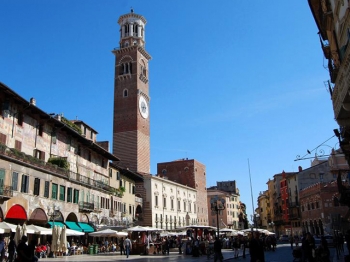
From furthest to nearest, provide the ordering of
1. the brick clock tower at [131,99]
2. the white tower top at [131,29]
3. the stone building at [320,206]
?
the white tower top at [131,29]
the brick clock tower at [131,99]
the stone building at [320,206]

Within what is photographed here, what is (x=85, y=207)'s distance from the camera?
3303 cm

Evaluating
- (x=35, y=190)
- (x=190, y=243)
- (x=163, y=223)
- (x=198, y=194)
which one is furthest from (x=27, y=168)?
(x=198, y=194)

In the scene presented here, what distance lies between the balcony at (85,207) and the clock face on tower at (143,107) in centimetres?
3177

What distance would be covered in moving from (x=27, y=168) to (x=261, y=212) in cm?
9491

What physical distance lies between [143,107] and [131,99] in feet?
9.39

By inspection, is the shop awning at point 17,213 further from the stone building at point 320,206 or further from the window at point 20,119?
the stone building at point 320,206

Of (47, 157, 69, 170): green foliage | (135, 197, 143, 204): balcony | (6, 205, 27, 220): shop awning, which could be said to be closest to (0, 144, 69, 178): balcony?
(47, 157, 69, 170): green foliage

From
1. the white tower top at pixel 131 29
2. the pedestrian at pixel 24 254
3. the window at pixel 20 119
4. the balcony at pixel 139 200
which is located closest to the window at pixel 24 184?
the window at pixel 20 119

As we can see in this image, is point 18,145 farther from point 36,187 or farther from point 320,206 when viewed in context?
point 320,206

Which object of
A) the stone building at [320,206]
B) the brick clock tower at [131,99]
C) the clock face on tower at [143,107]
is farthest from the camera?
the clock face on tower at [143,107]

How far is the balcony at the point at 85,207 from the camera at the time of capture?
3253 centimetres

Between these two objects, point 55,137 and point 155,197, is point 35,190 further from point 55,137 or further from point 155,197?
point 155,197

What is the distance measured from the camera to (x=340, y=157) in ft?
82.3

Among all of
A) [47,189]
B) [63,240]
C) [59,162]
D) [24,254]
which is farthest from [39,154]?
[24,254]
